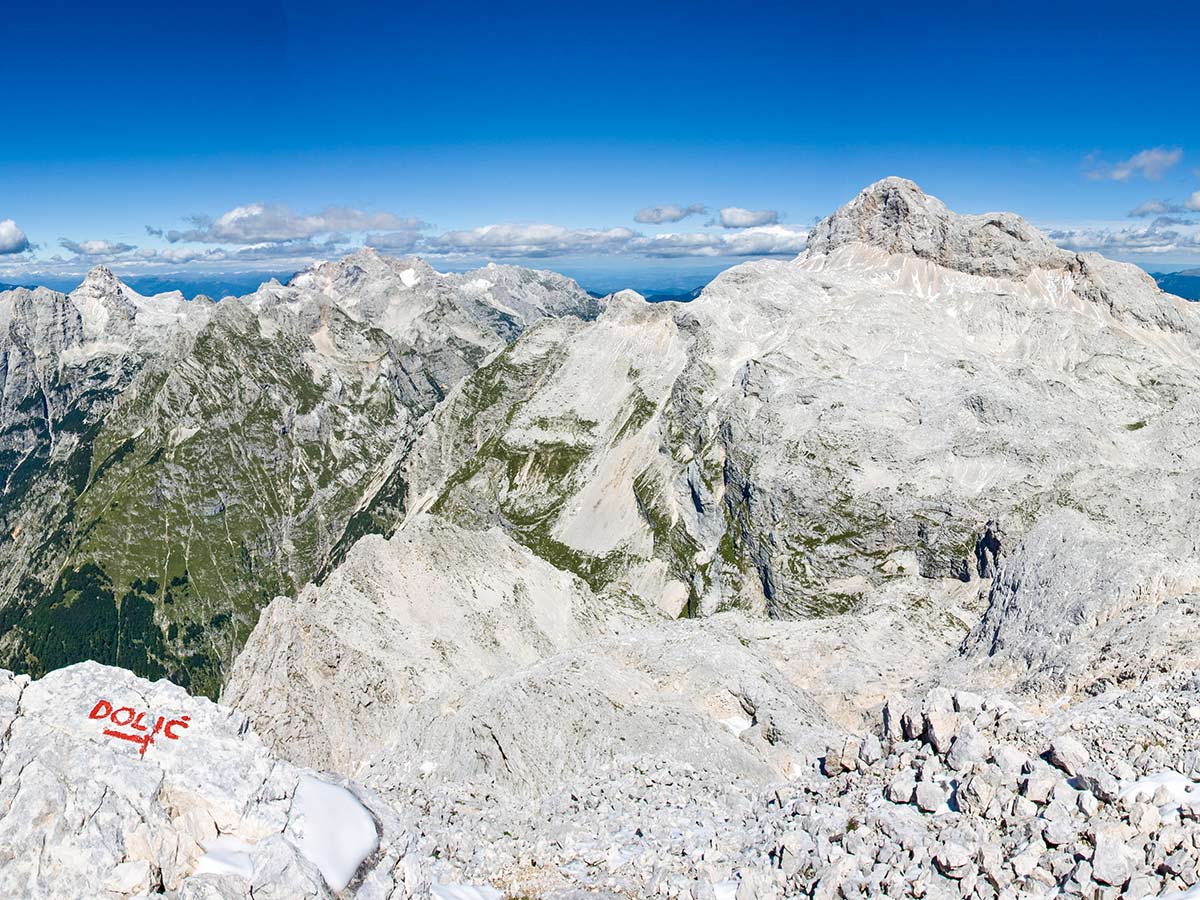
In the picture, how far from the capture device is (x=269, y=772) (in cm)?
2847

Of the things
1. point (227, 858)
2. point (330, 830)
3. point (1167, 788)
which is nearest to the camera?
point (1167, 788)

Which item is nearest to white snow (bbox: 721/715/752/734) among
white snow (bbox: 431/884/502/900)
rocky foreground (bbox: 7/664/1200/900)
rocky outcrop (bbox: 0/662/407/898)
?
rocky foreground (bbox: 7/664/1200/900)

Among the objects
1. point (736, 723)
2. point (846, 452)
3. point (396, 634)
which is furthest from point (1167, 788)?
point (846, 452)

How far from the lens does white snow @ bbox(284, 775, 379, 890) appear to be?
27.2 metres

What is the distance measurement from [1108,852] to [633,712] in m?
31.1

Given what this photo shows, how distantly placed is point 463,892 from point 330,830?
7.66 m

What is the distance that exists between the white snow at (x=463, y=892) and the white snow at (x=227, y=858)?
8.48 m

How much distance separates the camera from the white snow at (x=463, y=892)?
31781 millimetres

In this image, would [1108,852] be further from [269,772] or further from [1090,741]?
[269,772]

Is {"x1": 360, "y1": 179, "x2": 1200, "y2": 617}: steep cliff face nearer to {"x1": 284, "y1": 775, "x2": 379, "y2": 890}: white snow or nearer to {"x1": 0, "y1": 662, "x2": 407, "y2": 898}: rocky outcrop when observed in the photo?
{"x1": 284, "y1": 775, "x2": 379, "y2": 890}: white snow

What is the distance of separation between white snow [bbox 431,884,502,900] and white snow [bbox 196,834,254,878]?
848 centimetres

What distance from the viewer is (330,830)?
28.9m

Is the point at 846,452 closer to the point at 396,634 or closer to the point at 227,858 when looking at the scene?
the point at 396,634

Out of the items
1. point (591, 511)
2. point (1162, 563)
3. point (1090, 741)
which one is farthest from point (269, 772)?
point (591, 511)
